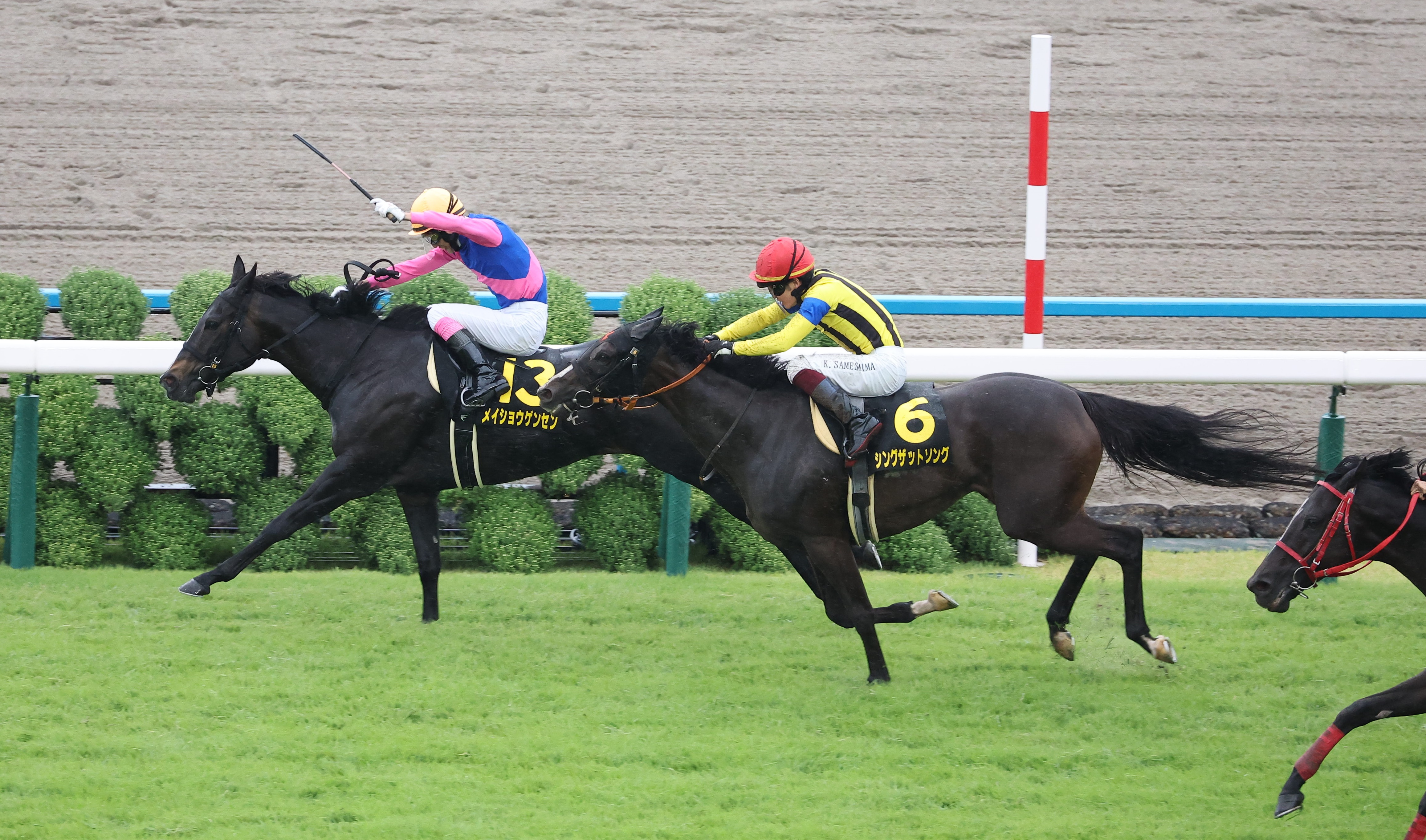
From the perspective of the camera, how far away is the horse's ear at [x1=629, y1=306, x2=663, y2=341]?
16.2 ft

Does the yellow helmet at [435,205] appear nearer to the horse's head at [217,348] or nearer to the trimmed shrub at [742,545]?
the horse's head at [217,348]

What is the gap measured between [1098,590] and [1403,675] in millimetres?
1273

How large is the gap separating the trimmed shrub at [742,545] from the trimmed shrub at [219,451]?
2.31m

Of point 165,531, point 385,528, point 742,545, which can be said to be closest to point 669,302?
point 742,545

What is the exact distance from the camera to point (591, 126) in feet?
34.1

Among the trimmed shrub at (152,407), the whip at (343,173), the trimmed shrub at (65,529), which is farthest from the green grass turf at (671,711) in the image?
the whip at (343,173)

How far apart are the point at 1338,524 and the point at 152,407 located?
524 centimetres

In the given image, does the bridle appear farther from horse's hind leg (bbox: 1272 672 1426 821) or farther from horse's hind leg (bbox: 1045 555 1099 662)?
horse's hind leg (bbox: 1272 672 1426 821)

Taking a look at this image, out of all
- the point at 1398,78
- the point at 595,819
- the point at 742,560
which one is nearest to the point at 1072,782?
the point at 595,819

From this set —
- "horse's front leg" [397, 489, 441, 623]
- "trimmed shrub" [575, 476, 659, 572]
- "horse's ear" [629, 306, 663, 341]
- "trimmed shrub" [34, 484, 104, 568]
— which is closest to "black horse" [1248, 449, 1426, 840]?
"horse's ear" [629, 306, 663, 341]

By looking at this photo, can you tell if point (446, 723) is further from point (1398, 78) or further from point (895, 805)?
point (1398, 78)

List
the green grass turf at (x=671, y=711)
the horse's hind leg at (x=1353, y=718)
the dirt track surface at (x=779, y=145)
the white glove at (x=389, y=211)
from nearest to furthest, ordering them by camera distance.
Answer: the horse's hind leg at (x=1353, y=718), the green grass turf at (x=671, y=711), the white glove at (x=389, y=211), the dirt track surface at (x=779, y=145)

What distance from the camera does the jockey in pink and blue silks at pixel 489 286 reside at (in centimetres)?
555

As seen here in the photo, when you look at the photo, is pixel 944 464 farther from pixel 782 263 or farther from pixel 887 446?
pixel 782 263
